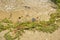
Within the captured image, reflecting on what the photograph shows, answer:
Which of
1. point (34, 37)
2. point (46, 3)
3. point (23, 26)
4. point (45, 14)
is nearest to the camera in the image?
point (34, 37)

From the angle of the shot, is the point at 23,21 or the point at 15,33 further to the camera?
the point at 23,21

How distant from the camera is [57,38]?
447 cm

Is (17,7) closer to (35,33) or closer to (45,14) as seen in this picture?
(45,14)

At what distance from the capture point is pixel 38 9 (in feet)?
18.0

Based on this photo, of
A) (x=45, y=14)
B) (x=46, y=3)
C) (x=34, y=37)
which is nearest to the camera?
(x=34, y=37)

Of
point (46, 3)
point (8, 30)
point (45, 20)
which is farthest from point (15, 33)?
point (46, 3)

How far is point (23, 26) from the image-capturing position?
4766 mm

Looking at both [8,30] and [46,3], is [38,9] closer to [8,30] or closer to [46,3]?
[46,3]

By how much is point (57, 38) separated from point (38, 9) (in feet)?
4.21

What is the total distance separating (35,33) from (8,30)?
2.04ft

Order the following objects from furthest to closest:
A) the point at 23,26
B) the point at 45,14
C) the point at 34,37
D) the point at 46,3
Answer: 1. the point at 46,3
2. the point at 45,14
3. the point at 23,26
4. the point at 34,37

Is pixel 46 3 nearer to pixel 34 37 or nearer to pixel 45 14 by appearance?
pixel 45 14

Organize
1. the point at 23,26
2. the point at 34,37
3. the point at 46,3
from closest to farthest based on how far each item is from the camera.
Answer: the point at 34,37
the point at 23,26
the point at 46,3

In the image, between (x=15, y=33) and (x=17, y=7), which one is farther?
(x=17, y=7)
